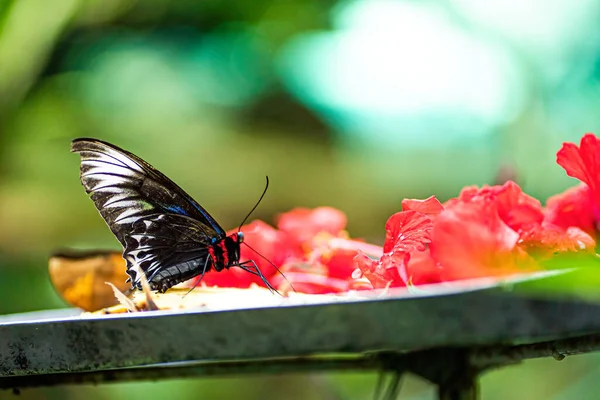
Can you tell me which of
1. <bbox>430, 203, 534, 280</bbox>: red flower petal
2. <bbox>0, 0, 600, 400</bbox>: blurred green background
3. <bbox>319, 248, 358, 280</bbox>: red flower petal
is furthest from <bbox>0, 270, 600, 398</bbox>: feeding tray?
<bbox>0, 0, 600, 400</bbox>: blurred green background

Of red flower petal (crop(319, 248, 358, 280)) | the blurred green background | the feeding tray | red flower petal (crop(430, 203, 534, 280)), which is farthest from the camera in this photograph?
the blurred green background

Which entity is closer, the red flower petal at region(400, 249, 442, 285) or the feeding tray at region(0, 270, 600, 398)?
the feeding tray at region(0, 270, 600, 398)

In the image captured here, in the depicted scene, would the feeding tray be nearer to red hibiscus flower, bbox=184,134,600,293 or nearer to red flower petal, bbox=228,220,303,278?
red hibiscus flower, bbox=184,134,600,293

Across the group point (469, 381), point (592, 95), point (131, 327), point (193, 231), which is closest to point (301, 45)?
point (592, 95)

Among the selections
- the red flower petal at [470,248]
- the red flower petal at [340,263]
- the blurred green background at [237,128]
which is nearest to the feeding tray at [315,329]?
the red flower petal at [470,248]

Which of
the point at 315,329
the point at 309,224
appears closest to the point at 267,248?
the point at 309,224

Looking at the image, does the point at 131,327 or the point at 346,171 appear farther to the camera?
the point at 346,171

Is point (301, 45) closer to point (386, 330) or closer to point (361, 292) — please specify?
point (361, 292)
